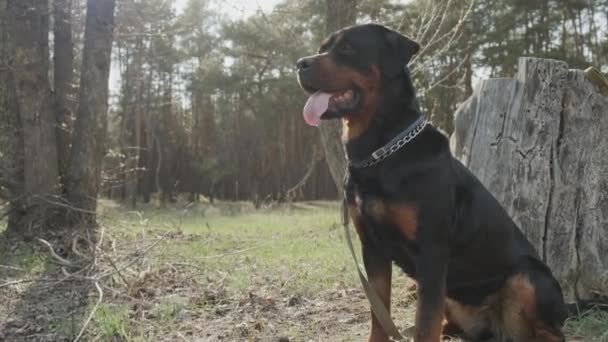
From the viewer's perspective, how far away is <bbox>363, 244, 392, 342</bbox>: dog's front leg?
2812 mm

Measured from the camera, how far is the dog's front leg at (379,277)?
9.23ft

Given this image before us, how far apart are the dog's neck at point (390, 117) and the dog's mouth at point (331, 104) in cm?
14

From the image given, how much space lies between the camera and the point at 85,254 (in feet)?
17.9

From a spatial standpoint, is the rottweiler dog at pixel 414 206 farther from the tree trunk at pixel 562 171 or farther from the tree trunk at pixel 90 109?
the tree trunk at pixel 90 109

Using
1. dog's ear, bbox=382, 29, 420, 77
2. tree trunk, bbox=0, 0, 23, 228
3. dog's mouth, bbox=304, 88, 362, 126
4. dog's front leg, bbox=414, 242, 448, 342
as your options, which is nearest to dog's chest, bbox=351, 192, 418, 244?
dog's front leg, bbox=414, 242, 448, 342

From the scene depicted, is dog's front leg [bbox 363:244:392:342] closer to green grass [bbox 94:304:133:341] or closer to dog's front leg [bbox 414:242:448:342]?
dog's front leg [bbox 414:242:448:342]

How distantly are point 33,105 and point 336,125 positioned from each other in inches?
160

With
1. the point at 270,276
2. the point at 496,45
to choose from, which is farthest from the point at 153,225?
the point at 496,45

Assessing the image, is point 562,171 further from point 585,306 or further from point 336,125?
point 336,125

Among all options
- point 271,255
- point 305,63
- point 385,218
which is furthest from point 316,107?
point 271,255

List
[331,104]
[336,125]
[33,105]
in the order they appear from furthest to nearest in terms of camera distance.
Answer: [336,125]
[33,105]
[331,104]

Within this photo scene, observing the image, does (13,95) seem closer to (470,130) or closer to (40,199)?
(40,199)

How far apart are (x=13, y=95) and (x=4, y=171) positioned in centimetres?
95

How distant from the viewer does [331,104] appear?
276 cm
